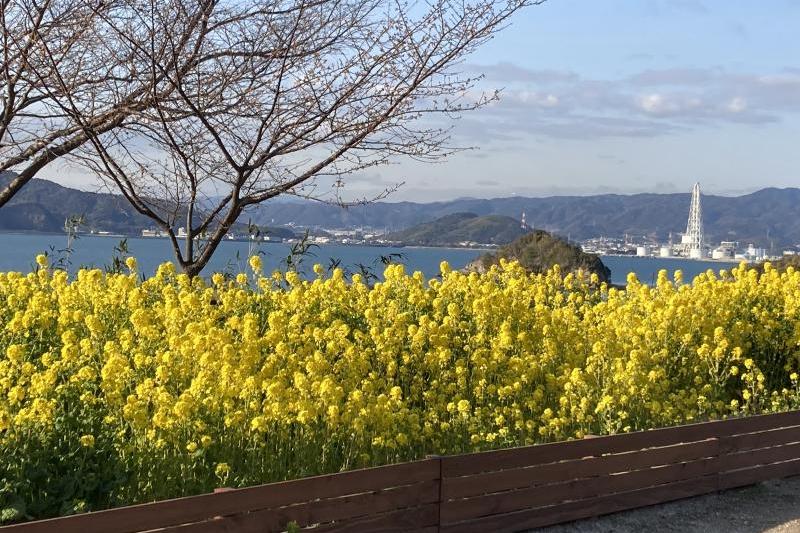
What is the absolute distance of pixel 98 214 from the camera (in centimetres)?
996

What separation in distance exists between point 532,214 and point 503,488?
4239 inches

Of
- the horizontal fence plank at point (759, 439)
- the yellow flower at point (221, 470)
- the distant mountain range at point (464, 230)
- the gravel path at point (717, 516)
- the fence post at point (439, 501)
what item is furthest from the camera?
the distant mountain range at point (464, 230)

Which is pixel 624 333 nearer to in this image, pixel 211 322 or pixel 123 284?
pixel 211 322

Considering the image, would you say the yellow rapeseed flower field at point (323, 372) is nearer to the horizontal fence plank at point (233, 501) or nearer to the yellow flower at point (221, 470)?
the yellow flower at point (221, 470)

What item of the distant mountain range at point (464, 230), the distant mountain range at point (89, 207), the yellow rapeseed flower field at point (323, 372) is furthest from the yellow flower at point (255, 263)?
the distant mountain range at point (464, 230)

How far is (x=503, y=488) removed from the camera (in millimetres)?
4520

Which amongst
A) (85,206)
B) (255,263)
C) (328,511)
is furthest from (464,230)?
(328,511)

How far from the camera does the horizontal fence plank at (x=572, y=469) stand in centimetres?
439

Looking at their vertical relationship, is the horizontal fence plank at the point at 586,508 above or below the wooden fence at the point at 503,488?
below

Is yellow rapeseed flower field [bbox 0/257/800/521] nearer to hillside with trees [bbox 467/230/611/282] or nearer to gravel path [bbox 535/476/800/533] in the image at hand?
gravel path [bbox 535/476/800/533]

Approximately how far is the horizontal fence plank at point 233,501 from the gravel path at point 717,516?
105 cm

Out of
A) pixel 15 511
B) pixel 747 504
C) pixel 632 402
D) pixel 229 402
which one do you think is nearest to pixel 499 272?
pixel 632 402

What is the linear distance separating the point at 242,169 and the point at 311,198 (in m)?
0.64

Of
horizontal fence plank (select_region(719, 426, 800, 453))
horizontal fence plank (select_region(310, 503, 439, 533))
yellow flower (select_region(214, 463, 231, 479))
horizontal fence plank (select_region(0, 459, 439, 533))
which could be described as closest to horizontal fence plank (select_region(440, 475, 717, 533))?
horizontal fence plank (select_region(310, 503, 439, 533))
